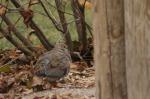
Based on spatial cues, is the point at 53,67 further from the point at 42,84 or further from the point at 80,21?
the point at 80,21

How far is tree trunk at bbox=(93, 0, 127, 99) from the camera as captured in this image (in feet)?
11.2

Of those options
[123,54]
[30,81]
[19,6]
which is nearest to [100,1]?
[123,54]

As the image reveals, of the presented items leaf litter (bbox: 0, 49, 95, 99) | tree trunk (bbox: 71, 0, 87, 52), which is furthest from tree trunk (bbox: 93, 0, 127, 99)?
tree trunk (bbox: 71, 0, 87, 52)

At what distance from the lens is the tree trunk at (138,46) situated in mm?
3113

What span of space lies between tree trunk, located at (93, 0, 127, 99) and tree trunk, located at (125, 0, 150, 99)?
0.16 m

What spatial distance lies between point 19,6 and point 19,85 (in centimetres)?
99

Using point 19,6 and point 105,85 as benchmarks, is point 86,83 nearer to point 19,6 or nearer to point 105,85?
point 19,6

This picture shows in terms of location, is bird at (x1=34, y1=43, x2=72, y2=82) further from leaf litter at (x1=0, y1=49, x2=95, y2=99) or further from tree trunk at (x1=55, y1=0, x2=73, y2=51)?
tree trunk at (x1=55, y1=0, x2=73, y2=51)

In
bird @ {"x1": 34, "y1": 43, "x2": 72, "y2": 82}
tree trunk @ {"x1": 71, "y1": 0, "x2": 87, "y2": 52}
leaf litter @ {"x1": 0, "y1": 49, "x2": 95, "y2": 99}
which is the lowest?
leaf litter @ {"x1": 0, "y1": 49, "x2": 95, "y2": 99}

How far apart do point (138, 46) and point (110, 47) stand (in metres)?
0.33

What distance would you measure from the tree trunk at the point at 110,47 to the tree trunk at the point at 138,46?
0.16 metres

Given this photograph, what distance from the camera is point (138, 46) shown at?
3168 millimetres

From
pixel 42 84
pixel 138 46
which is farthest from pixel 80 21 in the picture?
pixel 138 46

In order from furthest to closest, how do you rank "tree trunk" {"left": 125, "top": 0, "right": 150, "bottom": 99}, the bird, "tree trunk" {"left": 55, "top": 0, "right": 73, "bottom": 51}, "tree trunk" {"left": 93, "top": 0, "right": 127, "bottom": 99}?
"tree trunk" {"left": 55, "top": 0, "right": 73, "bottom": 51} → the bird → "tree trunk" {"left": 93, "top": 0, "right": 127, "bottom": 99} → "tree trunk" {"left": 125, "top": 0, "right": 150, "bottom": 99}
